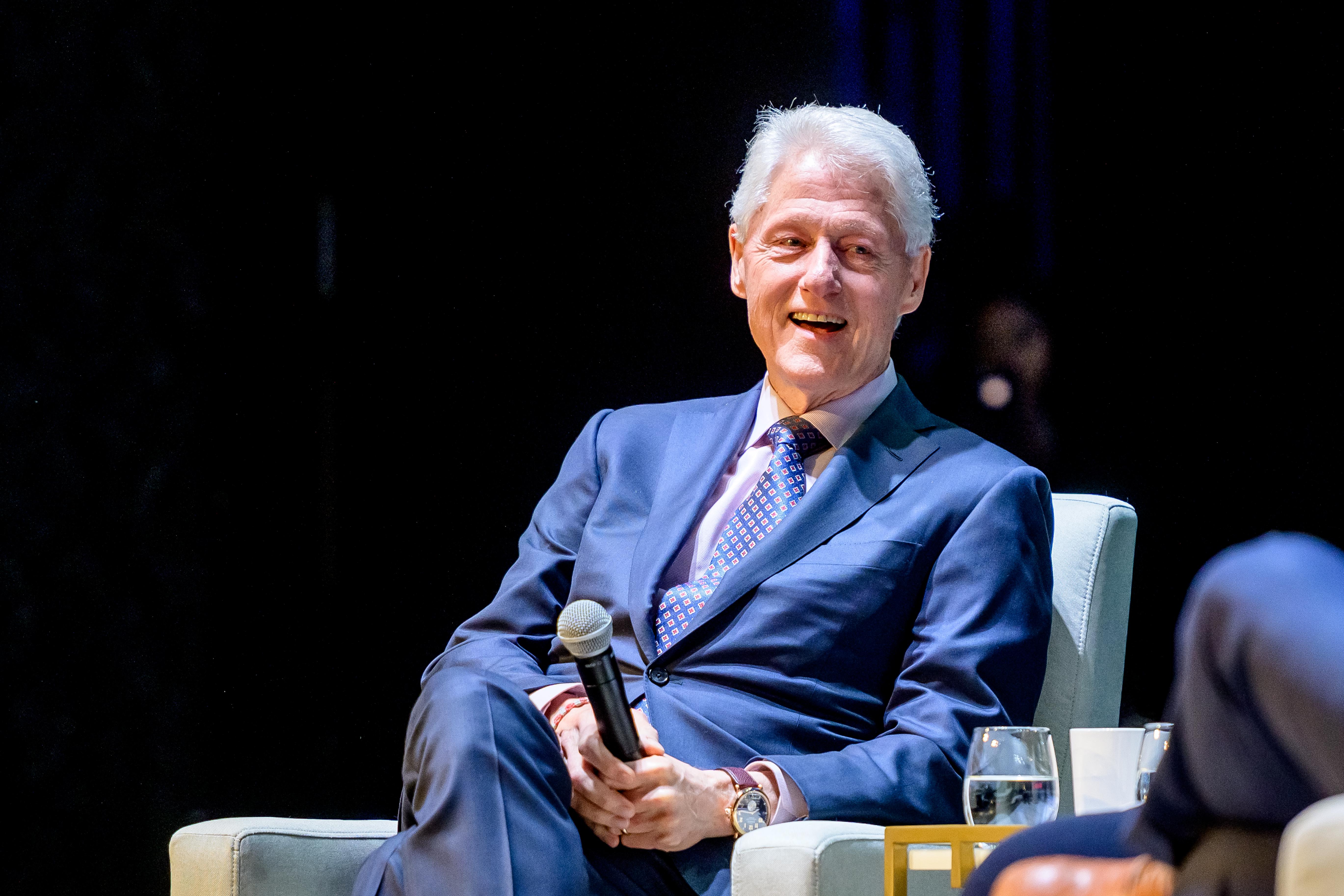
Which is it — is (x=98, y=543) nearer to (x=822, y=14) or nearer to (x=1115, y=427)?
(x=822, y=14)

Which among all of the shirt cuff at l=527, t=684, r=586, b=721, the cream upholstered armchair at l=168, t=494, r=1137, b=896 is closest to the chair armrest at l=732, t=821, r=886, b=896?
the cream upholstered armchair at l=168, t=494, r=1137, b=896

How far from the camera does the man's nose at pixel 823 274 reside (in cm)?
188

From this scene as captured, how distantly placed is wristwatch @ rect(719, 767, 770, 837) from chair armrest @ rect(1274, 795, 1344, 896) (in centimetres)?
104

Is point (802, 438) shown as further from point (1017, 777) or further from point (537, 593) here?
point (1017, 777)

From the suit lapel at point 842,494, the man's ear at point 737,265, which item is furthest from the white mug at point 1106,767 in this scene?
the man's ear at point 737,265

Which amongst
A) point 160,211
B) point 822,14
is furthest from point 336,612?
point 822,14

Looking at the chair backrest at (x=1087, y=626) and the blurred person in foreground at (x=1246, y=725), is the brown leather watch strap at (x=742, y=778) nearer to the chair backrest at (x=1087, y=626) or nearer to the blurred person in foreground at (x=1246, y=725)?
the chair backrest at (x=1087, y=626)

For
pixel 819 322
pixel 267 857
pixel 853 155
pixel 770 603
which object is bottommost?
pixel 267 857

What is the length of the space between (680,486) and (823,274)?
368 mm

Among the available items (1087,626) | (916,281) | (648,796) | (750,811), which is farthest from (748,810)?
(916,281)

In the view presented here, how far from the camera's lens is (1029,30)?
2590 mm

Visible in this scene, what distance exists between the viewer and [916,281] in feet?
6.60

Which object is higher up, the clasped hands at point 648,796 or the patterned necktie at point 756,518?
the patterned necktie at point 756,518

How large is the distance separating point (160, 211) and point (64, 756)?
1057 millimetres
